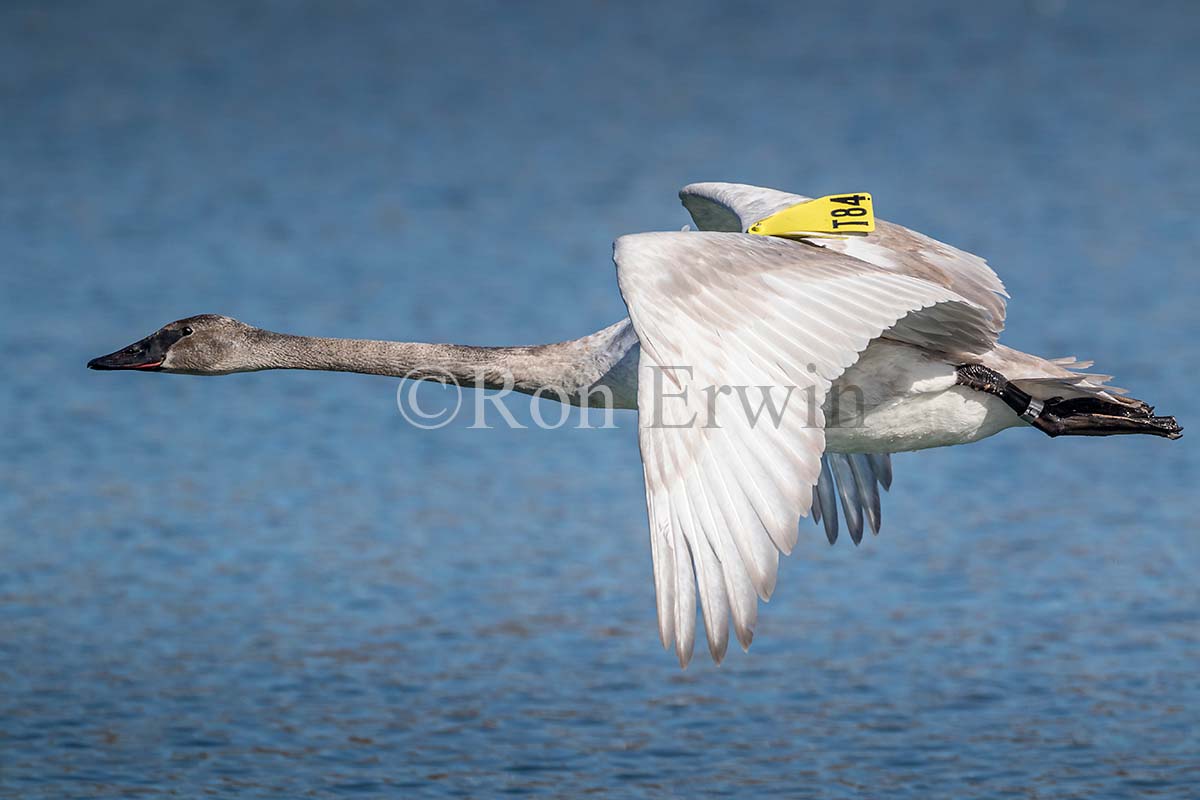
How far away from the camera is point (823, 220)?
9.50 m

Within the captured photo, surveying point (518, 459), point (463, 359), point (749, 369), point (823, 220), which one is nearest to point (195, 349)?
point (463, 359)

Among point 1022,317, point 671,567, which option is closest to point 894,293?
point 671,567

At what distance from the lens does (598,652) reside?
11500 mm

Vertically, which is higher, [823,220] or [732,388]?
[823,220]

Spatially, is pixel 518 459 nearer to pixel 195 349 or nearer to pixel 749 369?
pixel 195 349

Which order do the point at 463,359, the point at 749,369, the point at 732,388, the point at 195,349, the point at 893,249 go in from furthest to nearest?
the point at 195,349 < the point at 893,249 < the point at 463,359 < the point at 749,369 < the point at 732,388

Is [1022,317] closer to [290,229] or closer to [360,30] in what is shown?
[290,229]

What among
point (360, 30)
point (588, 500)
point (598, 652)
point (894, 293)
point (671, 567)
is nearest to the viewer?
point (671, 567)

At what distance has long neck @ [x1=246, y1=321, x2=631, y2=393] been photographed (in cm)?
934

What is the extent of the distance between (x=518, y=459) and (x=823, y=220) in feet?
19.8

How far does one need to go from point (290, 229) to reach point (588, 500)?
8365 mm

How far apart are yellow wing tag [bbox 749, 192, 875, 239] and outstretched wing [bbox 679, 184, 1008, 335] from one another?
0.33 feet

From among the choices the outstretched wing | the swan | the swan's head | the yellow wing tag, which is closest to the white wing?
the swan

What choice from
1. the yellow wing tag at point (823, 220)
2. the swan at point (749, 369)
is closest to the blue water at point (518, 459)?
the swan at point (749, 369)
